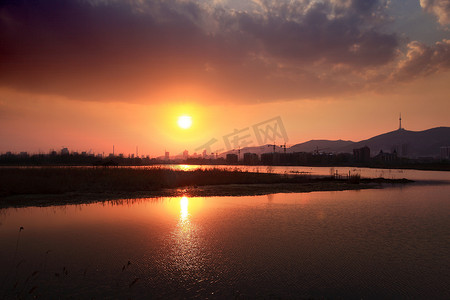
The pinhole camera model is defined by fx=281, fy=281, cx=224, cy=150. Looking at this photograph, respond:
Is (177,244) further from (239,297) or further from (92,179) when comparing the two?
(92,179)

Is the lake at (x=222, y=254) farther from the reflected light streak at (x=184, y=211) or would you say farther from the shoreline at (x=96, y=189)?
the shoreline at (x=96, y=189)

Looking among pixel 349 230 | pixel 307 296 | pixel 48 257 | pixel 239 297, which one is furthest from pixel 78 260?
pixel 349 230

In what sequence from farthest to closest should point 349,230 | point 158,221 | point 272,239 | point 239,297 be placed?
point 158,221, point 349,230, point 272,239, point 239,297

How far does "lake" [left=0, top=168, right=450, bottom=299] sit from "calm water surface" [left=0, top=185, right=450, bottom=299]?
3cm

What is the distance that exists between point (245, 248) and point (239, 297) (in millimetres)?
3312

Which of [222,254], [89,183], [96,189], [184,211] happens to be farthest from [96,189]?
[222,254]

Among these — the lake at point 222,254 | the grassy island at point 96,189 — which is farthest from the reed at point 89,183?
the lake at point 222,254

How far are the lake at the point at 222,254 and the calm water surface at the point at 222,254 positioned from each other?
0.03 meters

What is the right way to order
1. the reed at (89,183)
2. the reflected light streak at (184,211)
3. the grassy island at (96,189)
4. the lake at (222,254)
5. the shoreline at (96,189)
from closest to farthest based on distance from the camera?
the lake at (222,254) < the reflected light streak at (184,211) < the shoreline at (96,189) < the grassy island at (96,189) < the reed at (89,183)

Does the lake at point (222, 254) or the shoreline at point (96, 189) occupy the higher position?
the shoreline at point (96, 189)

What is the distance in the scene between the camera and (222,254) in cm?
847

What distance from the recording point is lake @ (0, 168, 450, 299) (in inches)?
243

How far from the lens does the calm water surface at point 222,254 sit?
6191 millimetres

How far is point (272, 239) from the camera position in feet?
33.0
